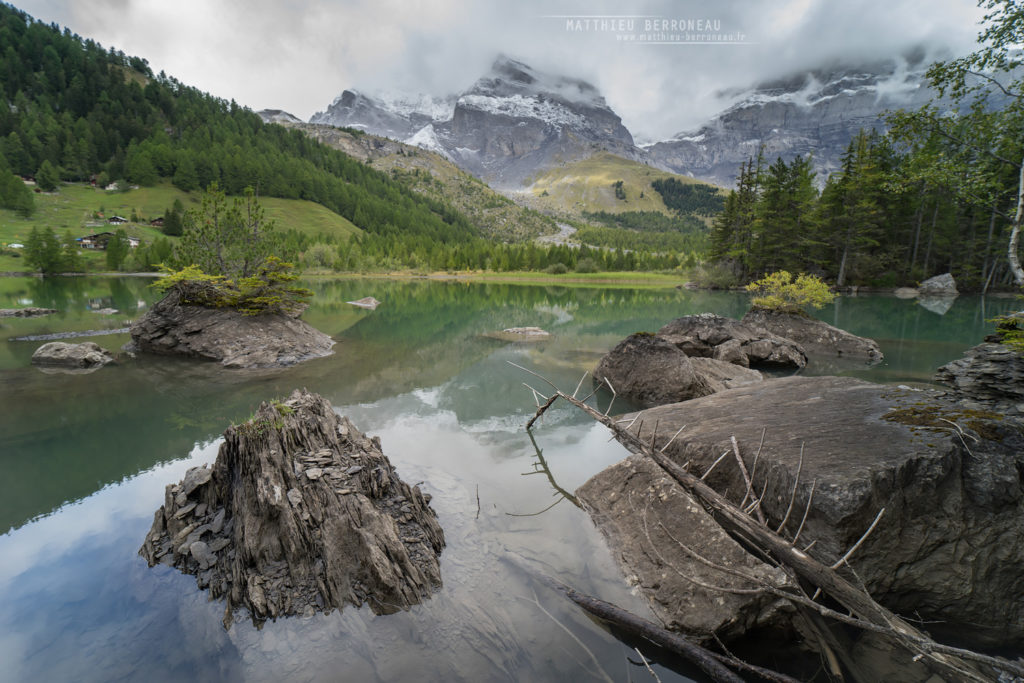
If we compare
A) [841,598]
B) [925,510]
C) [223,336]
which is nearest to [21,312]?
[223,336]

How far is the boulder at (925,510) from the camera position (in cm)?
451

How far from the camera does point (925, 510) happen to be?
4867mm

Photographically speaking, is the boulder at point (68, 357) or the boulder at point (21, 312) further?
the boulder at point (21, 312)

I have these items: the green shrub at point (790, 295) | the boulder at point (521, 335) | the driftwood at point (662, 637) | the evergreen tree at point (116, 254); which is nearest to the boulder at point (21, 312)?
the boulder at point (521, 335)

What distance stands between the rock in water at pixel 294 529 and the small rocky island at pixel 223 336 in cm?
1148

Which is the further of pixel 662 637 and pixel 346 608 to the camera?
pixel 346 608

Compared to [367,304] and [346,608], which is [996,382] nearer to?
[346,608]

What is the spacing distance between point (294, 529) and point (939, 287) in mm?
68663

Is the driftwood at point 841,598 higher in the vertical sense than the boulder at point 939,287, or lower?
lower

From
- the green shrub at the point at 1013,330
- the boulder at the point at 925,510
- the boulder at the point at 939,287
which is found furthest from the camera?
the boulder at the point at 939,287

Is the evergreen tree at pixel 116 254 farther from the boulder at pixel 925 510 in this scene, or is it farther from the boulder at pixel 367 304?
the boulder at pixel 925 510

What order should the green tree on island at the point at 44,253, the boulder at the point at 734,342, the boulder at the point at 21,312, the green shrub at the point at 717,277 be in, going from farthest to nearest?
the green tree on island at the point at 44,253 → the green shrub at the point at 717,277 → the boulder at the point at 21,312 → the boulder at the point at 734,342

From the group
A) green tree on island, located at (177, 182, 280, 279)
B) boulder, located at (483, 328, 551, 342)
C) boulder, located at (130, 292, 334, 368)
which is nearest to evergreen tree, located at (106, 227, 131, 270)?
green tree on island, located at (177, 182, 280, 279)

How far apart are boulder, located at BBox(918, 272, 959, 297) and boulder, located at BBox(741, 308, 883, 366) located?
4192cm
